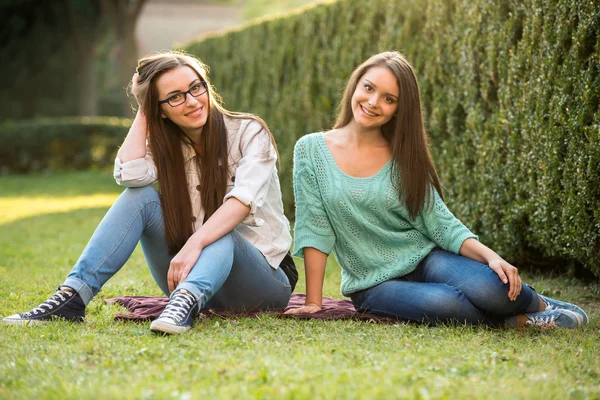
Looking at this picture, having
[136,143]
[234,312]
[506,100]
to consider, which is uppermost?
[506,100]

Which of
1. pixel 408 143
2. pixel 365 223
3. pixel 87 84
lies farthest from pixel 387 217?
pixel 87 84

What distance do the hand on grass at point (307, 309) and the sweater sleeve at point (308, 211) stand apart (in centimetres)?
30

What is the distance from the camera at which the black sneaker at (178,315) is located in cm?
355

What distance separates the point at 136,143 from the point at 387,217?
1.47m

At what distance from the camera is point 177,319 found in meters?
3.58

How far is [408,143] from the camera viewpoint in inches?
164

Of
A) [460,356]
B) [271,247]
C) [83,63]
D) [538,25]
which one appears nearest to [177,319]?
[271,247]

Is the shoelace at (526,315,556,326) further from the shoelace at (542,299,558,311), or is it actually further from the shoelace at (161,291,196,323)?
the shoelace at (161,291,196,323)

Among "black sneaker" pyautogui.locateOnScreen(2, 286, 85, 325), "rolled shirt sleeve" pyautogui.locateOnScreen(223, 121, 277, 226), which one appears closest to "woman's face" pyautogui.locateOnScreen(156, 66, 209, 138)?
"rolled shirt sleeve" pyautogui.locateOnScreen(223, 121, 277, 226)

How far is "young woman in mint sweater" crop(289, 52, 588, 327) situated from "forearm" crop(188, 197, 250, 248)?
0.45 meters

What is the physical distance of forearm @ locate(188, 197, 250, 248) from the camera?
12.5ft

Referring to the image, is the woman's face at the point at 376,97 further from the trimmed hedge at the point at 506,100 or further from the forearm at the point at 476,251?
the trimmed hedge at the point at 506,100

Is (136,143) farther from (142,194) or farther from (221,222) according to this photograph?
(221,222)

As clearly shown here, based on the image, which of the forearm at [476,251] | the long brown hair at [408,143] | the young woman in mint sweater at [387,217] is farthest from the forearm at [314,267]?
the forearm at [476,251]
